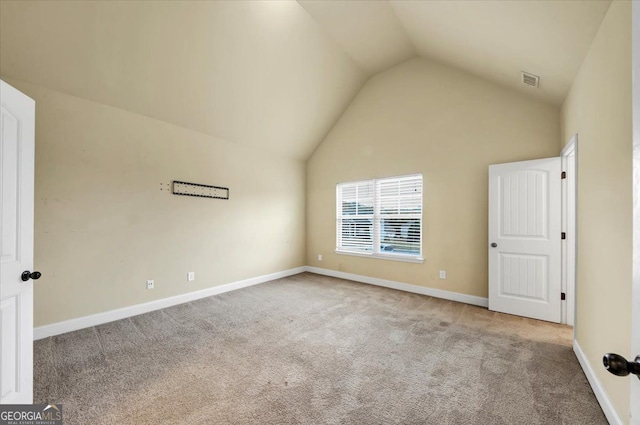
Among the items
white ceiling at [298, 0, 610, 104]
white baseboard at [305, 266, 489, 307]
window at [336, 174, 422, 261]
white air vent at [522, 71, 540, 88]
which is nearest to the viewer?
white ceiling at [298, 0, 610, 104]

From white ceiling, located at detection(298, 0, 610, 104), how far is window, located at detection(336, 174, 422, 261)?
1.84 meters

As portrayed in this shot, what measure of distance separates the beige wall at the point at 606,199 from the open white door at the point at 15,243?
11.5ft

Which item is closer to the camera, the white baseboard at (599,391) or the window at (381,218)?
the white baseboard at (599,391)

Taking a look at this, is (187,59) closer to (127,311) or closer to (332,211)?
(127,311)

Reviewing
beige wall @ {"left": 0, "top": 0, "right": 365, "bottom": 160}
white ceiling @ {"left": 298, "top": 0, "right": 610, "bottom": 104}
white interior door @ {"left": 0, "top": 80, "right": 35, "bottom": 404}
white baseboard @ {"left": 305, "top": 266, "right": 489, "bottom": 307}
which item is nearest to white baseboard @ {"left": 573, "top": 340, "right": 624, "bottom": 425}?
white baseboard @ {"left": 305, "top": 266, "right": 489, "bottom": 307}

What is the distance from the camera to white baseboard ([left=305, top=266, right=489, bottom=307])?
3.81 meters

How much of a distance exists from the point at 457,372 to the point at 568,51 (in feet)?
9.64

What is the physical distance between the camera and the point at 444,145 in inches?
161

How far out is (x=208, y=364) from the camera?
90.7 inches

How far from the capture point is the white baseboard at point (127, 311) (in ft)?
9.27

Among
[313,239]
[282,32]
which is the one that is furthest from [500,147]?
[313,239]

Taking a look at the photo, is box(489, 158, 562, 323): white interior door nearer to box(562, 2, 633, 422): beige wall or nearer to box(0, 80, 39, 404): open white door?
box(562, 2, 633, 422): beige wall

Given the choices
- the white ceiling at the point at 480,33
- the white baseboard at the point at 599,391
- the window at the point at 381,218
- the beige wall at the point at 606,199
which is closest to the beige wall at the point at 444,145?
the window at the point at 381,218

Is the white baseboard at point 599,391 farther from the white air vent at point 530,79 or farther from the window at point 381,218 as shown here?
the white air vent at point 530,79
